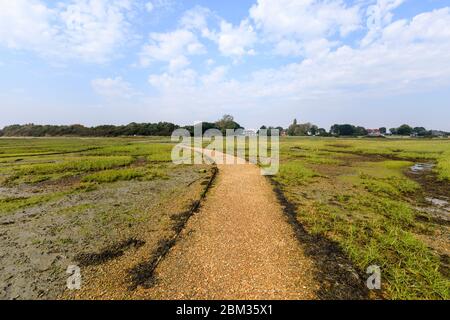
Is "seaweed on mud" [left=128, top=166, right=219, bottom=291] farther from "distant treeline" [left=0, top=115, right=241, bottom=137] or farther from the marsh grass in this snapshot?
"distant treeline" [left=0, top=115, right=241, bottom=137]

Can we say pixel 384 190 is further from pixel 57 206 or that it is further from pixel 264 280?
pixel 57 206

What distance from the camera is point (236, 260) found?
6.22m

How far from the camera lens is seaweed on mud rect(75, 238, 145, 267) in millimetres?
6449

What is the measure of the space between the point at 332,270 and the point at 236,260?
2400 millimetres

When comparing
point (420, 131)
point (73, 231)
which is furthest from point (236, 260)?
point (420, 131)

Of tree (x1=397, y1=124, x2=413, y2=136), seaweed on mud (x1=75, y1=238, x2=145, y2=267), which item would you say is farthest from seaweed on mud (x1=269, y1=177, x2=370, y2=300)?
tree (x1=397, y1=124, x2=413, y2=136)

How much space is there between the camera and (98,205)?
37.6ft

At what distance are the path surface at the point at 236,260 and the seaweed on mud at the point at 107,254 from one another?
1453mm

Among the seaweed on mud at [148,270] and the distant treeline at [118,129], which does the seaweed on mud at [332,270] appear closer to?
the seaweed on mud at [148,270]

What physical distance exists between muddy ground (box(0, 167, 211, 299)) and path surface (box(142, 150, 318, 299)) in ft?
4.71

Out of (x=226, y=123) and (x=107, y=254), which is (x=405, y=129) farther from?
(x=107, y=254)

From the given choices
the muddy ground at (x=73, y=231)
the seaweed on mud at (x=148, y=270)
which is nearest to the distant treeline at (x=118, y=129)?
the muddy ground at (x=73, y=231)

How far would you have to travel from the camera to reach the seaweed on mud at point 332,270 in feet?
16.9
